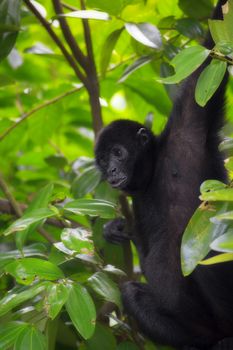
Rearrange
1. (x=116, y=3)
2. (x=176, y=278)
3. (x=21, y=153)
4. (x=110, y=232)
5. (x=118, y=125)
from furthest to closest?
(x=21, y=153) → (x=118, y=125) → (x=110, y=232) → (x=176, y=278) → (x=116, y=3)

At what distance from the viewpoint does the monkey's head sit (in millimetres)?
4742

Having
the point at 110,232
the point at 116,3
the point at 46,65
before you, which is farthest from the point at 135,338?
the point at 46,65

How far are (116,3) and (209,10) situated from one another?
2.63 feet

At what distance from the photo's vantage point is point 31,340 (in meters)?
3.10

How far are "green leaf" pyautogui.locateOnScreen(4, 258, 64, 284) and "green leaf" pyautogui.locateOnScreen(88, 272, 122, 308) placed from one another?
0.76 ft

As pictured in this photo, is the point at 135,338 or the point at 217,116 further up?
the point at 217,116

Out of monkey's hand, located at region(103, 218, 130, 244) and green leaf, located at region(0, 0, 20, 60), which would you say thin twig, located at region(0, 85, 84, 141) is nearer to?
green leaf, located at region(0, 0, 20, 60)

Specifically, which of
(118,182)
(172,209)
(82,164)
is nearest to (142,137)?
(118,182)

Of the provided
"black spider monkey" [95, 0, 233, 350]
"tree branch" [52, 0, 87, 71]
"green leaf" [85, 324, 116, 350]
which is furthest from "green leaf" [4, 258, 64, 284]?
"tree branch" [52, 0, 87, 71]

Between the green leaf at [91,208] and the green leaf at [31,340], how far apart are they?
2.19ft

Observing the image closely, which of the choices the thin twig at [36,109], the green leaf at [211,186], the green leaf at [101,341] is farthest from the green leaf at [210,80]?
the thin twig at [36,109]

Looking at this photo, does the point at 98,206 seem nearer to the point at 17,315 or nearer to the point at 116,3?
the point at 17,315

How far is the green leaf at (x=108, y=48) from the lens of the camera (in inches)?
173

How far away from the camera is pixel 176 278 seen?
4.23 m
